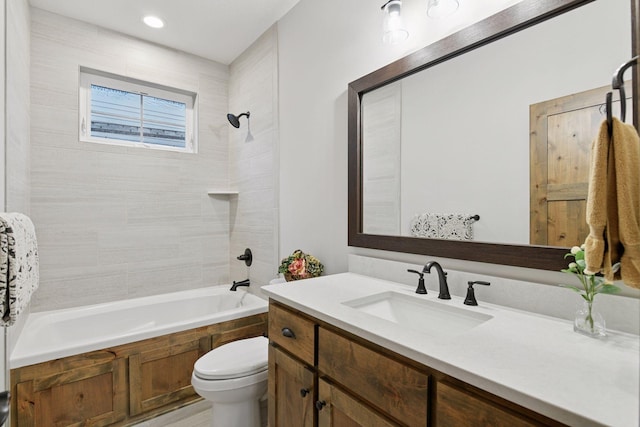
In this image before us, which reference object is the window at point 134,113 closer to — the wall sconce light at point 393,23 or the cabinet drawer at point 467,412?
the wall sconce light at point 393,23

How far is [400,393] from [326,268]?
Result: 1.20 meters

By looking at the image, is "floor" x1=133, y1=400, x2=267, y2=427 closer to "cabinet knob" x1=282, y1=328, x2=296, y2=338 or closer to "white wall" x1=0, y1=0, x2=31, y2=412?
"white wall" x1=0, y1=0, x2=31, y2=412

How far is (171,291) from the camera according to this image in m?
2.87

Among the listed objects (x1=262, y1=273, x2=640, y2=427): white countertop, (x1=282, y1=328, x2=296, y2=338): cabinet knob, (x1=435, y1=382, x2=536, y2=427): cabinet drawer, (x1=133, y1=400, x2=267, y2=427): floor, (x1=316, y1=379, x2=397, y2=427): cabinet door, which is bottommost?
(x1=133, y1=400, x2=267, y2=427): floor

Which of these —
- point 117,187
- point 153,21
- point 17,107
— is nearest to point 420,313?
point 17,107

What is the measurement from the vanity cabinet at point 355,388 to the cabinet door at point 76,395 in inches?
41.3

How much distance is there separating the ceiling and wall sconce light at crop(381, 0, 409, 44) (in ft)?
3.45

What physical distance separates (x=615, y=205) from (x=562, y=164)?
412 millimetres

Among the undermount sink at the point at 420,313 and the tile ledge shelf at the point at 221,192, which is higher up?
the tile ledge shelf at the point at 221,192

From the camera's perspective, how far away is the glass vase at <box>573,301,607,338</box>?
86cm

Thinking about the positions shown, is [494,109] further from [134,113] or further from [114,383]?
[134,113]

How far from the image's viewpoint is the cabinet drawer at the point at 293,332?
3.91 ft

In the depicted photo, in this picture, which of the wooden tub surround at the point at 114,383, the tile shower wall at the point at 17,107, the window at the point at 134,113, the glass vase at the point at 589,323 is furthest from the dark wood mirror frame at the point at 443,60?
the window at the point at 134,113

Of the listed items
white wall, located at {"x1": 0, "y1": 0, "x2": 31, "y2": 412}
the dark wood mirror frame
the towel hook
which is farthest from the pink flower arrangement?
the towel hook
